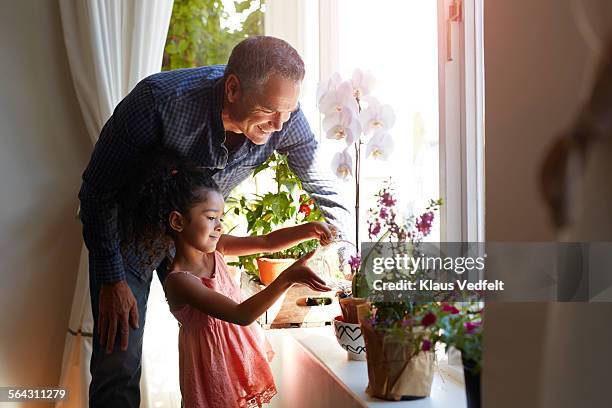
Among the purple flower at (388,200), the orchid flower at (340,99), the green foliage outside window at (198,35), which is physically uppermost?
the green foliage outside window at (198,35)

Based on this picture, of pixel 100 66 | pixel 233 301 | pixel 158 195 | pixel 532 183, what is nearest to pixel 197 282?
pixel 233 301

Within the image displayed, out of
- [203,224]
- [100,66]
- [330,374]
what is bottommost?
[330,374]

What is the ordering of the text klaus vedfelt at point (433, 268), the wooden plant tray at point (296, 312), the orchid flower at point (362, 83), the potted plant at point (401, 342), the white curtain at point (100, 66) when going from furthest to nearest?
1. the white curtain at point (100, 66)
2. the wooden plant tray at point (296, 312)
3. the orchid flower at point (362, 83)
4. the potted plant at point (401, 342)
5. the text klaus vedfelt at point (433, 268)

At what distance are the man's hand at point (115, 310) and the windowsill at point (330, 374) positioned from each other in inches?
17.1

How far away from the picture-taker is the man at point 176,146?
1.45 m

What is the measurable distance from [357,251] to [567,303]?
86 centimetres

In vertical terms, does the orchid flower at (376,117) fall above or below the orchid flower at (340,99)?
below

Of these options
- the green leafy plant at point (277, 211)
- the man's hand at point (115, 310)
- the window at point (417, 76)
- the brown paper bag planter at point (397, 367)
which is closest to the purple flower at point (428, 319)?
the brown paper bag planter at point (397, 367)

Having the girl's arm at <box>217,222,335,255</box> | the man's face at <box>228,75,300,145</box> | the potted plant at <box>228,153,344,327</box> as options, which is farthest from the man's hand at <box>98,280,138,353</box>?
the man's face at <box>228,75,300,145</box>

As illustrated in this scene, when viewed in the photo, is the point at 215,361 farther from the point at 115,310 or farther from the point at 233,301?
the point at 115,310

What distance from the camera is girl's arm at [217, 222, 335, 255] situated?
1640 millimetres

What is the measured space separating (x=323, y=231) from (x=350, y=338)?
0.80 ft

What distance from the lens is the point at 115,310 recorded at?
5.38 ft

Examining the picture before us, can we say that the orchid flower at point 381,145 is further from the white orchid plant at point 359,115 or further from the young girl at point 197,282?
the young girl at point 197,282
